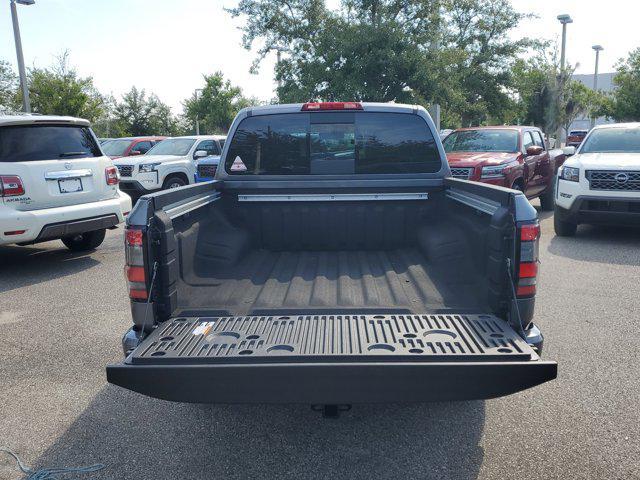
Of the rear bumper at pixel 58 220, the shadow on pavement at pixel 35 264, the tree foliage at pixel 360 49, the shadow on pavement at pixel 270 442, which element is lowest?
the shadow on pavement at pixel 35 264

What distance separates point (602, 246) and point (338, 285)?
20.8 feet

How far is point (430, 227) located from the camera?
435 centimetres

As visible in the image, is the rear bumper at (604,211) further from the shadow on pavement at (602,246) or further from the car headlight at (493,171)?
the car headlight at (493,171)

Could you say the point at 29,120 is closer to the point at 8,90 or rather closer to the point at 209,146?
the point at 209,146

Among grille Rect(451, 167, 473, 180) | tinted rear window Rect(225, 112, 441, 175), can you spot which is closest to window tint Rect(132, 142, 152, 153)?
grille Rect(451, 167, 473, 180)

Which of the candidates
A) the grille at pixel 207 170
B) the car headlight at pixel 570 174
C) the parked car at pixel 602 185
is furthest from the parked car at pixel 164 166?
the parked car at pixel 602 185

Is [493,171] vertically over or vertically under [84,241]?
over

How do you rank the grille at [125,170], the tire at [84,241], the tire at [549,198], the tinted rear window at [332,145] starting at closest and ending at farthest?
the tinted rear window at [332,145], the tire at [84,241], the tire at [549,198], the grille at [125,170]

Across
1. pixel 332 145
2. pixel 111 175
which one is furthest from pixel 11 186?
pixel 332 145

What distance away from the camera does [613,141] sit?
921 centimetres

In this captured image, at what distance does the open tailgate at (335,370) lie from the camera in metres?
2.32

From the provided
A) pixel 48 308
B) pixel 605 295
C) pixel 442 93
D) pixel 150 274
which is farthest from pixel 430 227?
pixel 442 93

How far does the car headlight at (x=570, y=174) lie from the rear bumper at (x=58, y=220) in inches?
270

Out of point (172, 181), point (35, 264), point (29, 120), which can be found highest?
point (29, 120)
